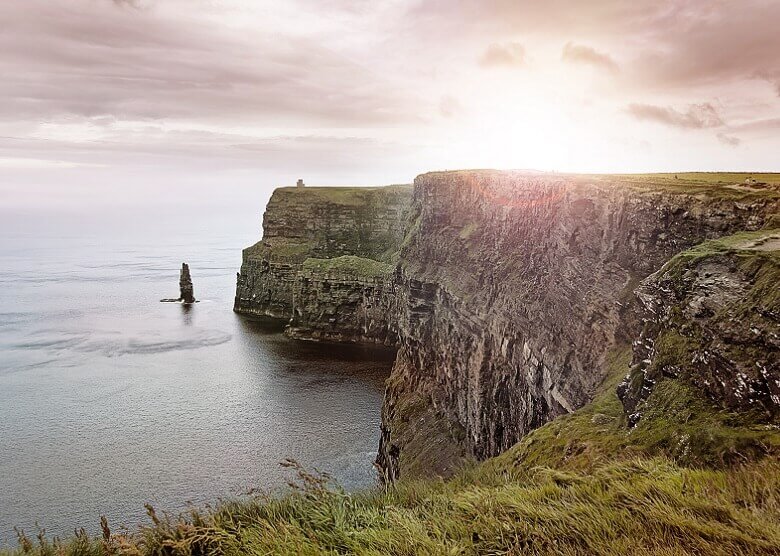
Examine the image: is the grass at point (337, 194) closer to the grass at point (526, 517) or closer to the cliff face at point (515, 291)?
the cliff face at point (515, 291)

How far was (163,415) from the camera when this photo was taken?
197 ft

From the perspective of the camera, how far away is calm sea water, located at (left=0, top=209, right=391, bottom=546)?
4269 cm

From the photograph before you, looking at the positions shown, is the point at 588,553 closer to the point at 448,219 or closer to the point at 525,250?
the point at 525,250

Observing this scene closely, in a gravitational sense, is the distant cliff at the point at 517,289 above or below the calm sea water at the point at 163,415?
above

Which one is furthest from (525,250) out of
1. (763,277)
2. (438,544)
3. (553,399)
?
(438,544)

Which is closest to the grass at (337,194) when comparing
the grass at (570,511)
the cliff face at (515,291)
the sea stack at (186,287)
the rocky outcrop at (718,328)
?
the sea stack at (186,287)

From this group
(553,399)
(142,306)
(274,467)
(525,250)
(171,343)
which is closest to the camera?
(553,399)

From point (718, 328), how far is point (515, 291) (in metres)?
19.1

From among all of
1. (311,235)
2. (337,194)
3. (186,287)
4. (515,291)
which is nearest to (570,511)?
(515,291)

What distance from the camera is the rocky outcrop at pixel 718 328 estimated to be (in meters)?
11.0

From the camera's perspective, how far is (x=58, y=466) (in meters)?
46.7

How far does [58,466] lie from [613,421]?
48091 millimetres

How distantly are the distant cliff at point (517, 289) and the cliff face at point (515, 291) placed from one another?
0.08 meters

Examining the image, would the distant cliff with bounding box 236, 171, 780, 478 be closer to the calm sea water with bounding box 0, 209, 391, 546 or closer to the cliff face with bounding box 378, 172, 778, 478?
the cliff face with bounding box 378, 172, 778, 478
